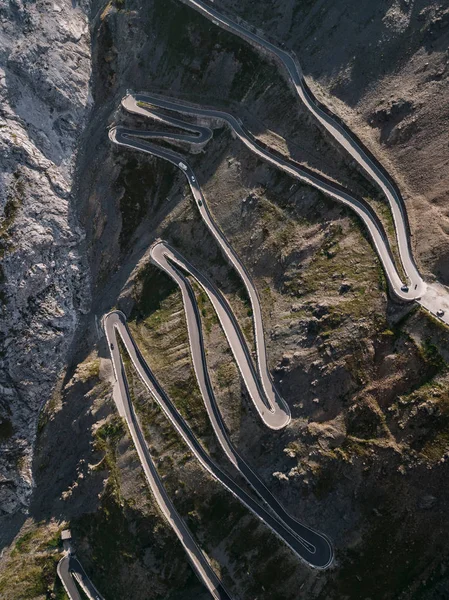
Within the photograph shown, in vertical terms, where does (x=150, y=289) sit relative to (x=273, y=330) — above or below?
below

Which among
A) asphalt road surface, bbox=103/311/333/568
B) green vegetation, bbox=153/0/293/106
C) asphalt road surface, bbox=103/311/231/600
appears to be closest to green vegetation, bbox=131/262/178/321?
asphalt road surface, bbox=103/311/333/568

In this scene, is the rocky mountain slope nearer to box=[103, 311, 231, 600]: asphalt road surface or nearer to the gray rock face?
box=[103, 311, 231, 600]: asphalt road surface

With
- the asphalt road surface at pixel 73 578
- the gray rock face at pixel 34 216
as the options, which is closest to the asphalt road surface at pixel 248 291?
the gray rock face at pixel 34 216

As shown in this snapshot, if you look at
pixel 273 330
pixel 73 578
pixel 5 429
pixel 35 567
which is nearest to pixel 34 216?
pixel 5 429

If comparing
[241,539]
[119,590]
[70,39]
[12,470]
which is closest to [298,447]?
[241,539]

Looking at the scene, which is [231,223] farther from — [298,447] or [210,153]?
[298,447]

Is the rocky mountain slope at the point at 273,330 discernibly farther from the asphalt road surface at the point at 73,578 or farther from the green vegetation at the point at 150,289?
the asphalt road surface at the point at 73,578

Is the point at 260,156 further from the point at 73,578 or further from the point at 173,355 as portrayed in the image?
the point at 73,578
